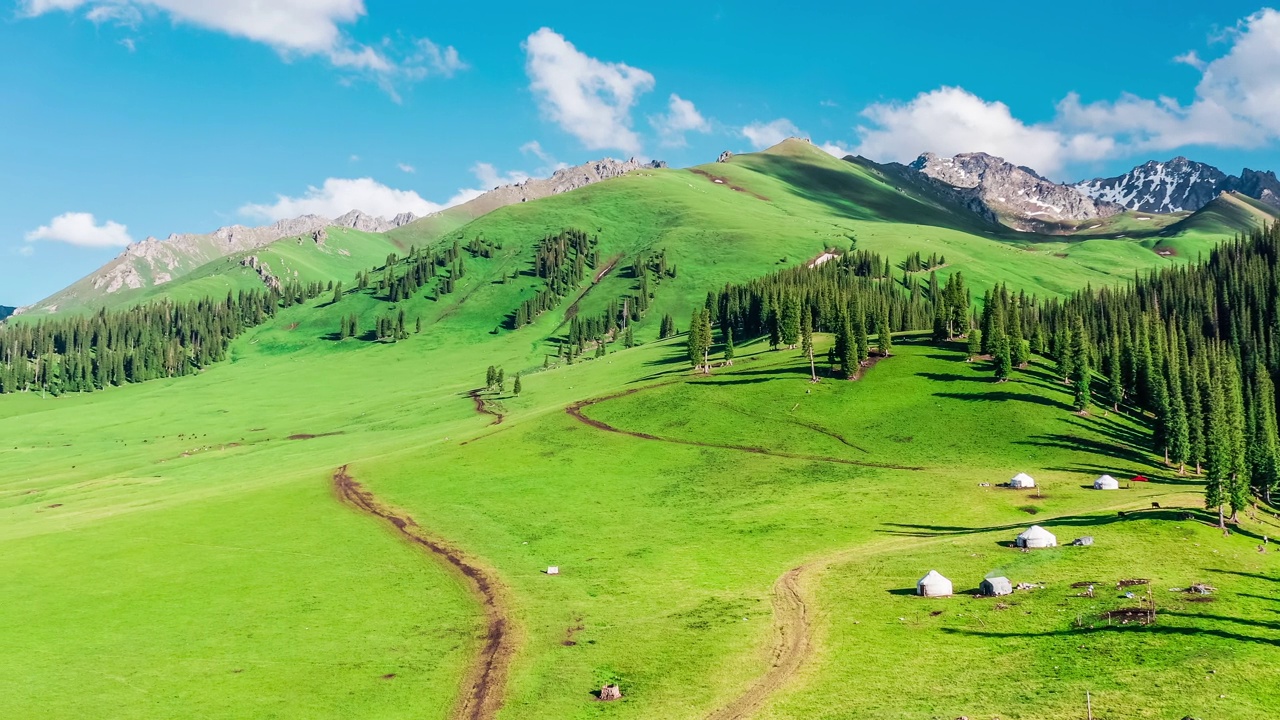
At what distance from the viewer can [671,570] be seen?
7875 cm

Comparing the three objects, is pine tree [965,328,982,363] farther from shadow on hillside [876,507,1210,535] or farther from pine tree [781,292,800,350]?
shadow on hillside [876,507,1210,535]

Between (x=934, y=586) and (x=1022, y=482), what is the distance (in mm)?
47271

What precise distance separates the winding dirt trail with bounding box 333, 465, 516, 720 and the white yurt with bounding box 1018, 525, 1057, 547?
48600 millimetres

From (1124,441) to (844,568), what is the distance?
7999 centimetres

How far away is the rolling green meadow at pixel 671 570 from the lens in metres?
50.1

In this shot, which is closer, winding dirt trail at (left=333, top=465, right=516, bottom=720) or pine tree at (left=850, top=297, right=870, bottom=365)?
winding dirt trail at (left=333, top=465, right=516, bottom=720)

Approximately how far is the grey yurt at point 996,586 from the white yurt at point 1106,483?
50.1 meters

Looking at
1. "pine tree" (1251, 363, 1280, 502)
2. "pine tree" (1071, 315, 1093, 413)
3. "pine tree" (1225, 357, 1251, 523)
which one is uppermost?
"pine tree" (1071, 315, 1093, 413)

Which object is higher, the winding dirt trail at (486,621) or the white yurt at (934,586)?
the white yurt at (934,586)

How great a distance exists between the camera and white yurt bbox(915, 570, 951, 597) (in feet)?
213

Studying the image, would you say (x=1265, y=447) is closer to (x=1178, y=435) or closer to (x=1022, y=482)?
(x=1178, y=435)

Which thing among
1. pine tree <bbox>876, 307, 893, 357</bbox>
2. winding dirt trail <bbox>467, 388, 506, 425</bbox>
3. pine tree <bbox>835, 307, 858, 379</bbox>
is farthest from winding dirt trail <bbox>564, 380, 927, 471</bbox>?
pine tree <bbox>876, 307, 893, 357</bbox>

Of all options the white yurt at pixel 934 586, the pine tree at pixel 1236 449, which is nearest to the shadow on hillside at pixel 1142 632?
the white yurt at pixel 934 586

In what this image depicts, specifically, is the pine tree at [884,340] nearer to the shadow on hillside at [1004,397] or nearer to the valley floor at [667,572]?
the valley floor at [667,572]
